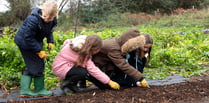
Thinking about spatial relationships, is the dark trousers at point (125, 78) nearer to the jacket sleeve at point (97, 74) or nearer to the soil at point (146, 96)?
the soil at point (146, 96)

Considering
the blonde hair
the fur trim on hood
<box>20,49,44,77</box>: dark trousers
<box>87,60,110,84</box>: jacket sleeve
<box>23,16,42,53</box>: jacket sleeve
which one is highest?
the blonde hair

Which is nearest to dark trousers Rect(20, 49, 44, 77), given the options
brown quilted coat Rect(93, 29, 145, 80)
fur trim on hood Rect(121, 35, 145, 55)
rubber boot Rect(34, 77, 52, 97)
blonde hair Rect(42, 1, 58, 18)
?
rubber boot Rect(34, 77, 52, 97)

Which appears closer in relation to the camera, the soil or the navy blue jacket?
the soil

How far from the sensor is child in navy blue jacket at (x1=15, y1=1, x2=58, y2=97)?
2.82 meters

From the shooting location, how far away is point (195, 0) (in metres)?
28.2

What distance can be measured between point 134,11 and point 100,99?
73.7ft

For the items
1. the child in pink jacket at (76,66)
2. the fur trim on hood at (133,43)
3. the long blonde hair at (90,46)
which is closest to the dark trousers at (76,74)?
the child in pink jacket at (76,66)

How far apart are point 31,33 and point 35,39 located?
0.12 metres

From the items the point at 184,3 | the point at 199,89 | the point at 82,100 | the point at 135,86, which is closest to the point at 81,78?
the point at 82,100

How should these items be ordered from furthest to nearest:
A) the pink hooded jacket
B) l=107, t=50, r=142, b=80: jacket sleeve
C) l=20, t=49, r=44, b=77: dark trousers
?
l=107, t=50, r=142, b=80: jacket sleeve
the pink hooded jacket
l=20, t=49, r=44, b=77: dark trousers

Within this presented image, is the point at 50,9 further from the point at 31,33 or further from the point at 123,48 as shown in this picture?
the point at 123,48

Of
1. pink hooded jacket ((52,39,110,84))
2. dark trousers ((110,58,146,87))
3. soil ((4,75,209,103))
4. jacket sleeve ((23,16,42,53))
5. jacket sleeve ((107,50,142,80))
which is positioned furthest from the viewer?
dark trousers ((110,58,146,87))

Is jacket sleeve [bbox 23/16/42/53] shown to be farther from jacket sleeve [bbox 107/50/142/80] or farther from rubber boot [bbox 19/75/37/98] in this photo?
jacket sleeve [bbox 107/50/142/80]

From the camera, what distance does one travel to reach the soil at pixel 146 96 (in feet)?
8.92
